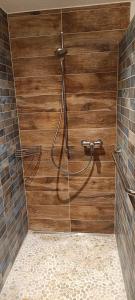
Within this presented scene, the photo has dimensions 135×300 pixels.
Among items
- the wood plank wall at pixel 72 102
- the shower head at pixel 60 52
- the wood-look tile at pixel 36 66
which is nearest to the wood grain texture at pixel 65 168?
the wood plank wall at pixel 72 102

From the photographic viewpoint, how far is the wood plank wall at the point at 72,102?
184 centimetres

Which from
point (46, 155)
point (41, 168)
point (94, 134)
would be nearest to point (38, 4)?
point (94, 134)

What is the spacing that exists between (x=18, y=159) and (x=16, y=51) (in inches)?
39.0

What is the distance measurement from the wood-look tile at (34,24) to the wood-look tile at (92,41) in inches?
5.5

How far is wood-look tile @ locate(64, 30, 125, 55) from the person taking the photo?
6.00 feet

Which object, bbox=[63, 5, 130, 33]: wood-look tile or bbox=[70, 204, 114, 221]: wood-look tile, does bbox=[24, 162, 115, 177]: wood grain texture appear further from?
bbox=[63, 5, 130, 33]: wood-look tile

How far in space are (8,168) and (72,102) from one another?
2.71 ft

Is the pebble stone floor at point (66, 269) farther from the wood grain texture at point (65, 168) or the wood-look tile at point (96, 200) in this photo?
the wood grain texture at point (65, 168)

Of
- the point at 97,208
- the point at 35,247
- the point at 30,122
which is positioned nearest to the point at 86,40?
the point at 30,122

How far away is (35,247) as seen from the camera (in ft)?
7.25

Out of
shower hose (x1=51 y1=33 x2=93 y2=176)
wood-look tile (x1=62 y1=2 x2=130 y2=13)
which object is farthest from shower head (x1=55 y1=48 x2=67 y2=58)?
wood-look tile (x1=62 y1=2 x2=130 y2=13)

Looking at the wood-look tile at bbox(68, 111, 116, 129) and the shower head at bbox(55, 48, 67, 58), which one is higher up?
the shower head at bbox(55, 48, 67, 58)

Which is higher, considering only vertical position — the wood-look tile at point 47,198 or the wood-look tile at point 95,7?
the wood-look tile at point 95,7

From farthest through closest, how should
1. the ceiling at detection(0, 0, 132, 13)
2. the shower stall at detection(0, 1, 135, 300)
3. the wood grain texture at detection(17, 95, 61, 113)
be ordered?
1. the wood grain texture at detection(17, 95, 61, 113)
2. the shower stall at detection(0, 1, 135, 300)
3. the ceiling at detection(0, 0, 132, 13)
